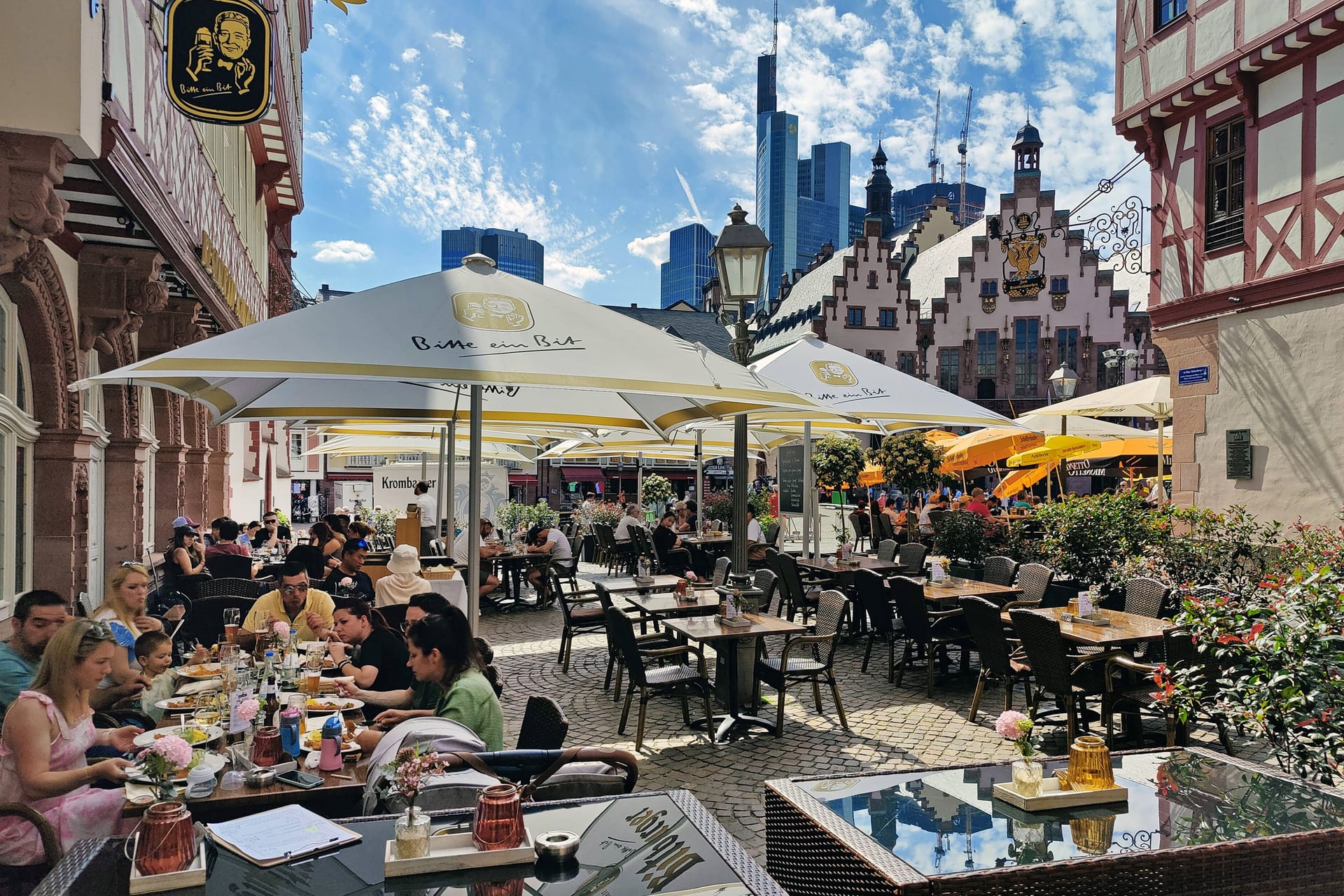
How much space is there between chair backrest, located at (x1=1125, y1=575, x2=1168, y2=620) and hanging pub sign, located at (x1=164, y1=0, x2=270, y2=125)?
8.09 m

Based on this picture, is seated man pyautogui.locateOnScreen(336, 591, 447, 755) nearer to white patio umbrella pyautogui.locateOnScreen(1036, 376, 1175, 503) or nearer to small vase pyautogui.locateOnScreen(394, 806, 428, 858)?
small vase pyautogui.locateOnScreen(394, 806, 428, 858)

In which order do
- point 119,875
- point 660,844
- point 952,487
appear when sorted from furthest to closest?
point 952,487 → point 660,844 → point 119,875

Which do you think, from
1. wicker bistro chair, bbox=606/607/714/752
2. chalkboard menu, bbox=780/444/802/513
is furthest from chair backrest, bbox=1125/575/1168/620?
chalkboard menu, bbox=780/444/802/513

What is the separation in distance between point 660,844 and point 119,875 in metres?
1.44

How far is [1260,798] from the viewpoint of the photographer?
10.3ft

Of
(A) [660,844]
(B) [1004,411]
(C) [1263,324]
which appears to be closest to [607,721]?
(A) [660,844]

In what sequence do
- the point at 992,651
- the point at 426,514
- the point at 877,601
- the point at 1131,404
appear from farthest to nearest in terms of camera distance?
1. the point at 426,514
2. the point at 1131,404
3. the point at 877,601
4. the point at 992,651

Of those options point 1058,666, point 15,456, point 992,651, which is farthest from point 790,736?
point 15,456

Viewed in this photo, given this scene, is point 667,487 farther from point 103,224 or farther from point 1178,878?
point 1178,878

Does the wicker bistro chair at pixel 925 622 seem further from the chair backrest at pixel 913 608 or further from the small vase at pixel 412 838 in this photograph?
the small vase at pixel 412 838

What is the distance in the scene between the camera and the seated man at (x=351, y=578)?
29.1 feet

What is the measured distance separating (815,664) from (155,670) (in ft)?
15.3

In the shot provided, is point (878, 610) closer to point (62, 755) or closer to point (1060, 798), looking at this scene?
point (1060, 798)

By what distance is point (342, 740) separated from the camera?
388cm
